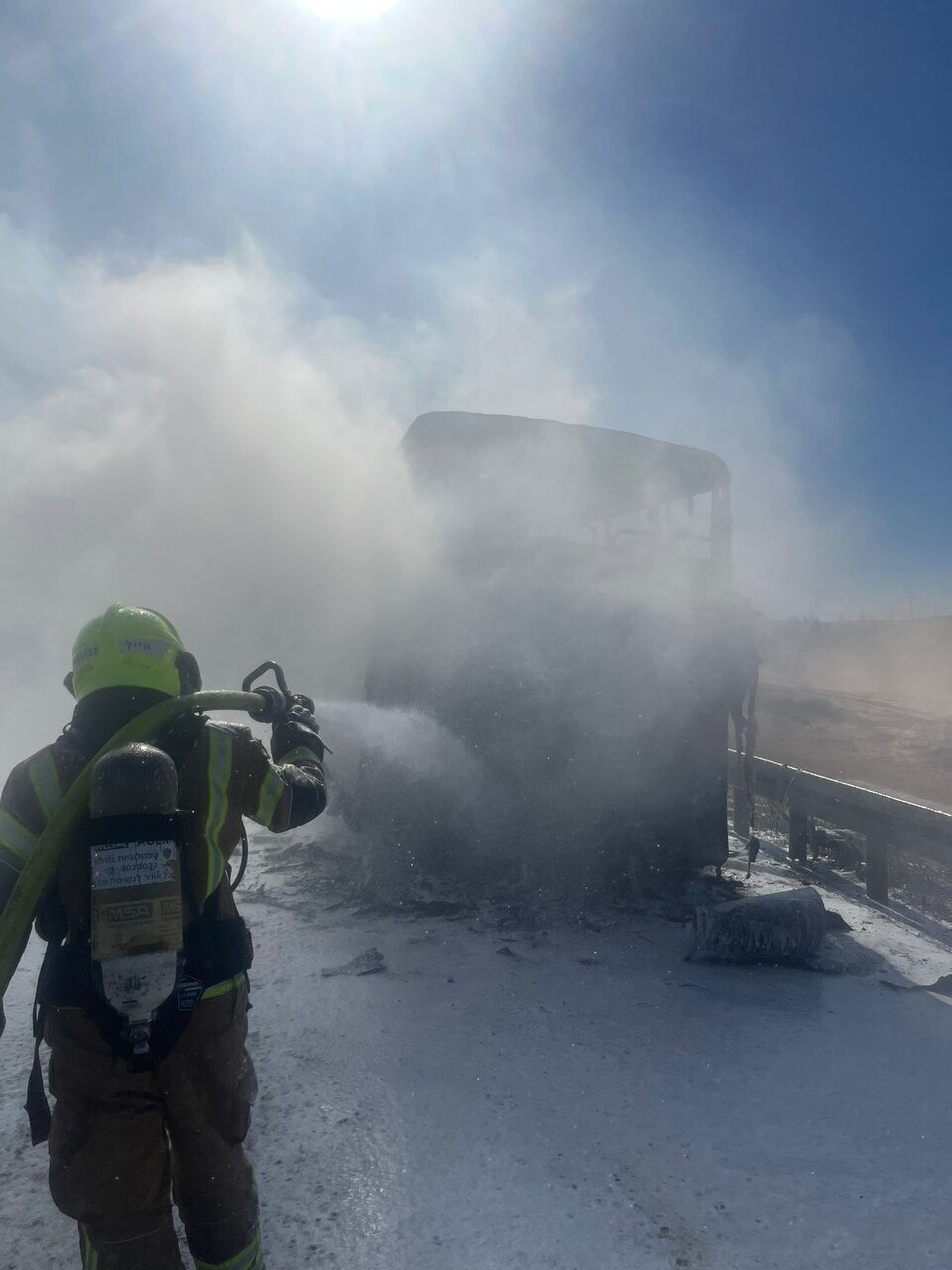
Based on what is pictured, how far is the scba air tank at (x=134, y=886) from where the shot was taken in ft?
5.49

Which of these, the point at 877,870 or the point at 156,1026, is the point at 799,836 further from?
the point at 156,1026

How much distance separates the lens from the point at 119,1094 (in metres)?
1.84

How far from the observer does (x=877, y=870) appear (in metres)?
5.86

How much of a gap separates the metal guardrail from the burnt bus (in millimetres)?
1149

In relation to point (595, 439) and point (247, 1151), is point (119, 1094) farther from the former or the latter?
point (595, 439)

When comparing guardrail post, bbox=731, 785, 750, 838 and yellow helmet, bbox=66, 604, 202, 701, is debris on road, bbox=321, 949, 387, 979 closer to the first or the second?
yellow helmet, bbox=66, 604, 202, 701

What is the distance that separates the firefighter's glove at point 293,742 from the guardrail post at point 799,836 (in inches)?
221

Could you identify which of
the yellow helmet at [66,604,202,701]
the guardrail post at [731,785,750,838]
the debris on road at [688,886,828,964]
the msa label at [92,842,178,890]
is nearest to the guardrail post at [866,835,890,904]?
the debris on road at [688,886,828,964]

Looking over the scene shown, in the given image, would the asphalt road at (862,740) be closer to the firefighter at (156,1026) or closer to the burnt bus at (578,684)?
the burnt bus at (578,684)

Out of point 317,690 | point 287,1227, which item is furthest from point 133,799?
point 317,690

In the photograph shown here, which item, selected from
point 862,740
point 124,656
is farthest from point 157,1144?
point 862,740

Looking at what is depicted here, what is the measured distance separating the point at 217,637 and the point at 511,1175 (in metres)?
10.6

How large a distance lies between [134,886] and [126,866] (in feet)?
0.16

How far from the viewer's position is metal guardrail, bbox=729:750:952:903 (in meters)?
5.34
